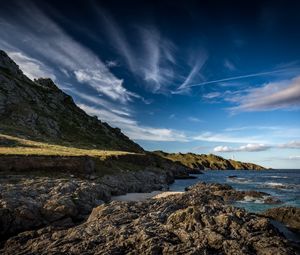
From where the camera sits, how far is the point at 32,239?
27.6 meters

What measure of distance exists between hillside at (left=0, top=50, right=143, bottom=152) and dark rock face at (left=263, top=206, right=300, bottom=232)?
86.5 meters

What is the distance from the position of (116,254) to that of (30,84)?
17444cm

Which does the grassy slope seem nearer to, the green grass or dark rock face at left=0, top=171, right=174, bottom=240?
the green grass

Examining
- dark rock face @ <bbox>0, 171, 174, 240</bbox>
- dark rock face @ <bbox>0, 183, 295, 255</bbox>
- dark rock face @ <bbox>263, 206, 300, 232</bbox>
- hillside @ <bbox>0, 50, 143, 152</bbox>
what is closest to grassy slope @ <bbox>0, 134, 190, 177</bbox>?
dark rock face @ <bbox>0, 171, 174, 240</bbox>

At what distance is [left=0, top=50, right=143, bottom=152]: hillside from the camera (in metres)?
125

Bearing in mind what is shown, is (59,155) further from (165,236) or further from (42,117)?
(42,117)

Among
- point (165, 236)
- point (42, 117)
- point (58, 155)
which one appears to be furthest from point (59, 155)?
point (42, 117)

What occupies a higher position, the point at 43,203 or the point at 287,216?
the point at 287,216

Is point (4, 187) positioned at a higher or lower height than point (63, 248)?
higher

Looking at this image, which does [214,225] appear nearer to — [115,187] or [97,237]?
[97,237]

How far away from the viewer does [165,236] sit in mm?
24438

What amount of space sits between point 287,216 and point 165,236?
69.8 ft

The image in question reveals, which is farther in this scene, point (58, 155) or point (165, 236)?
point (58, 155)

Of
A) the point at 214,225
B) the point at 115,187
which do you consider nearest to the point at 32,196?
the point at 214,225
